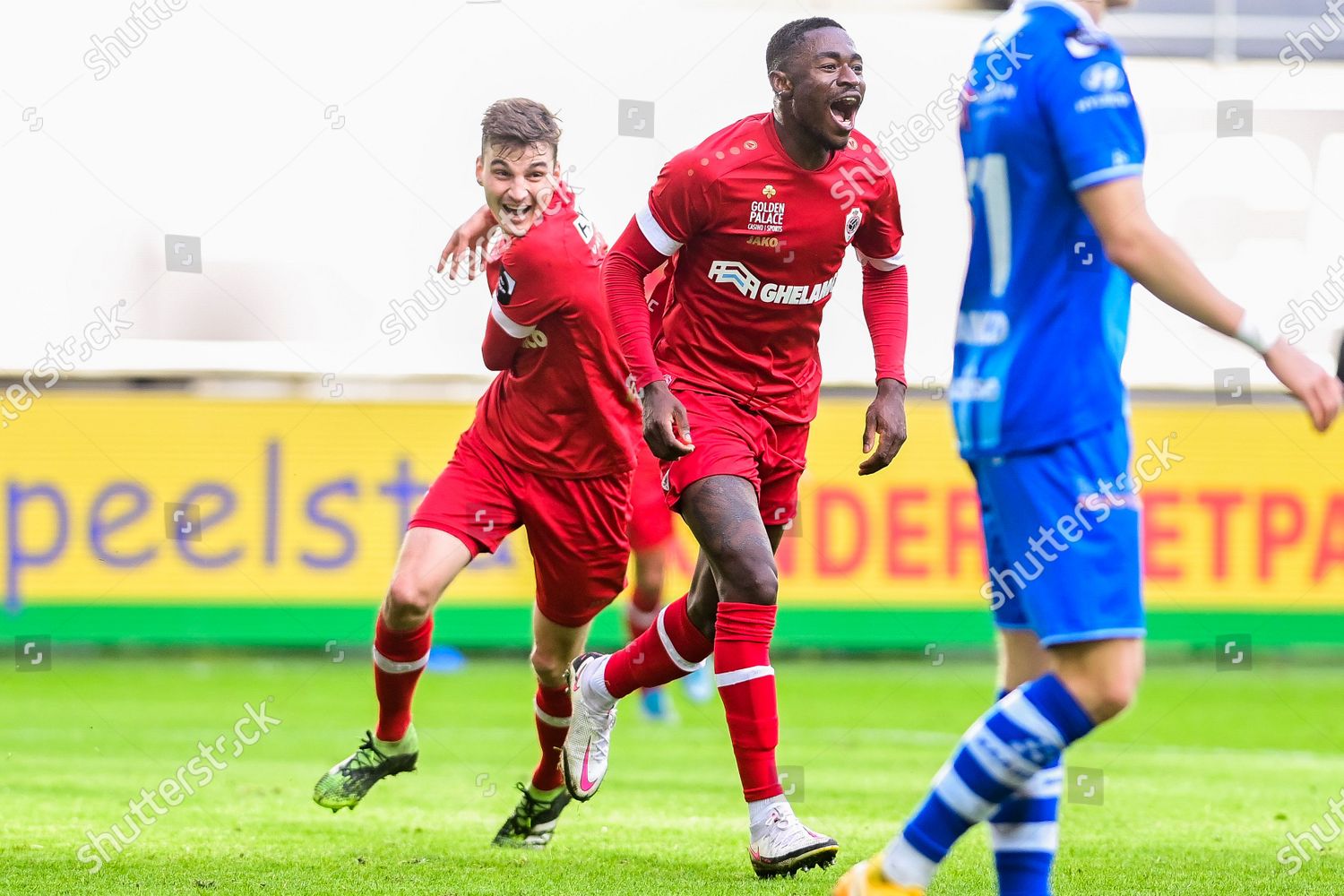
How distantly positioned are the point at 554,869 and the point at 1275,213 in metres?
17.0

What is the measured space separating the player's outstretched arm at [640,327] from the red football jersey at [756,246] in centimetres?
6

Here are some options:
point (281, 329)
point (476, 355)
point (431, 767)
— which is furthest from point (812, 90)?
point (281, 329)

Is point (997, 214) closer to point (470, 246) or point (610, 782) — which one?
point (470, 246)

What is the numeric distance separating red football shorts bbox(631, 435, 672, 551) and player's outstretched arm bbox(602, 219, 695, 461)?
14.5ft

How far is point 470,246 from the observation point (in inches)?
215

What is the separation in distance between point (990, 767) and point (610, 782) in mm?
4687

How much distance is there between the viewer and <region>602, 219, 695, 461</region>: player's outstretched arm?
4680 millimetres

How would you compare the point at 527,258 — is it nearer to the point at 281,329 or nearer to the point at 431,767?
the point at 431,767

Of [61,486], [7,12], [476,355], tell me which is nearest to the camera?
[61,486]

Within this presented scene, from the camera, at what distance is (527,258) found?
17.0ft

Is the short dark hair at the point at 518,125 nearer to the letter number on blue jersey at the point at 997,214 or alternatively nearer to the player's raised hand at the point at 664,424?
the player's raised hand at the point at 664,424

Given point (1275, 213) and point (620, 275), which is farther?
point (1275, 213)

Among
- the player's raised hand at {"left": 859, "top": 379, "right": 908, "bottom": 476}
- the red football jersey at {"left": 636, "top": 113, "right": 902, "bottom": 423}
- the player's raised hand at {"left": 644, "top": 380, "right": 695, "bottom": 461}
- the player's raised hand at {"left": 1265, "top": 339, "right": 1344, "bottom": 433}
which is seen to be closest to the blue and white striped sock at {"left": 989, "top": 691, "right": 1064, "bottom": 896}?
the player's raised hand at {"left": 1265, "top": 339, "right": 1344, "bottom": 433}

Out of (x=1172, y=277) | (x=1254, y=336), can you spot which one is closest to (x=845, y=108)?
(x=1172, y=277)
